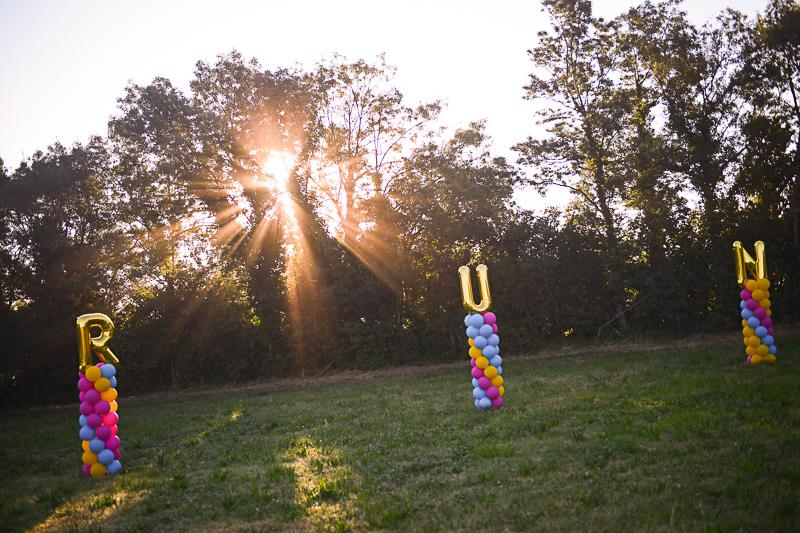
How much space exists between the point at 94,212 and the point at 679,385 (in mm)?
23964

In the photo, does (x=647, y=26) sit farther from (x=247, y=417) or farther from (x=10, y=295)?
(x=10, y=295)

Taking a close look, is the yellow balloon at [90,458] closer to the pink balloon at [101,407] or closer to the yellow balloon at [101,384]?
the pink balloon at [101,407]

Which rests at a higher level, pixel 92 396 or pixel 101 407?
pixel 92 396

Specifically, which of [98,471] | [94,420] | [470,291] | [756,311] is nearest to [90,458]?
[98,471]

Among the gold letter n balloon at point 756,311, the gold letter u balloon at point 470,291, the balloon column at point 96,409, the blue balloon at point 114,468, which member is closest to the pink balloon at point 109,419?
the balloon column at point 96,409

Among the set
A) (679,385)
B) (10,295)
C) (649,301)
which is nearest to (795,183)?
(649,301)

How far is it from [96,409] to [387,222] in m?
14.6

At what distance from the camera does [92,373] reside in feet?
31.2

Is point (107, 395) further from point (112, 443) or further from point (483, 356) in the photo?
point (483, 356)

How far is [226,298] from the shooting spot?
23578mm

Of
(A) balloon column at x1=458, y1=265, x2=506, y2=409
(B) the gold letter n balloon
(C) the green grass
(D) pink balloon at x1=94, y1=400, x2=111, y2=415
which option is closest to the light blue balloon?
(D) pink balloon at x1=94, y1=400, x2=111, y2=415

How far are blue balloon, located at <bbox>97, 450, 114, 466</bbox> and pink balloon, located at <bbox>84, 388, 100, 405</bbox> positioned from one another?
0.78 meters

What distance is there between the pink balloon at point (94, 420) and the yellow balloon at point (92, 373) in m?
0.55

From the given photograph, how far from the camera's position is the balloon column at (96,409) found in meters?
9.36
